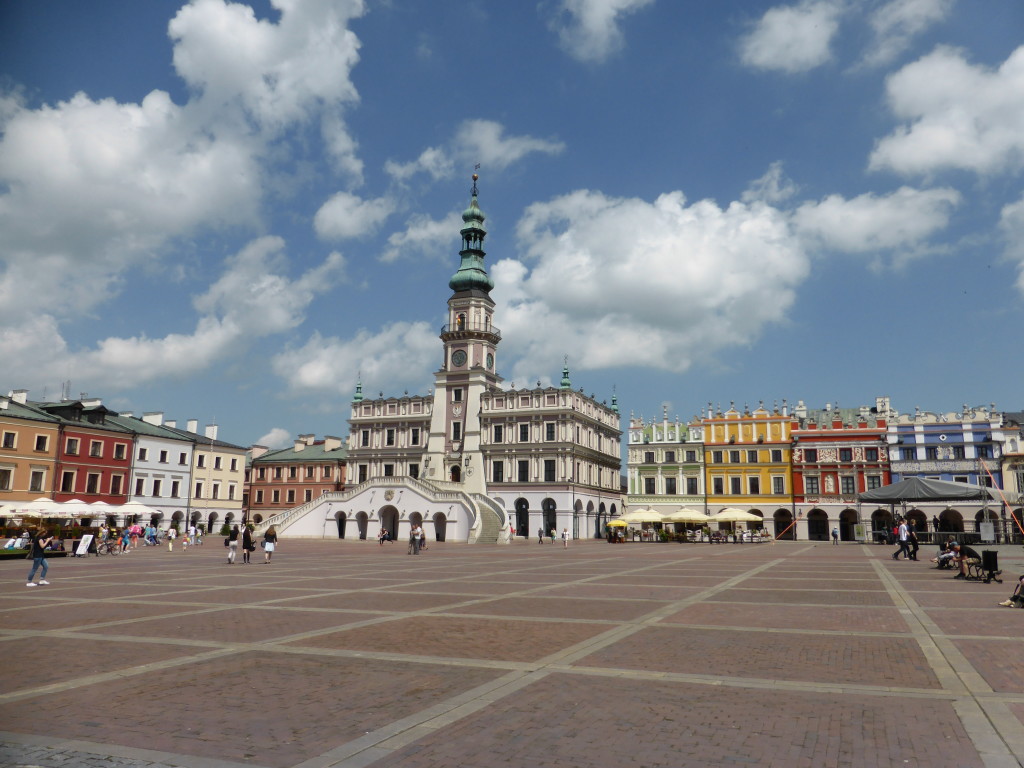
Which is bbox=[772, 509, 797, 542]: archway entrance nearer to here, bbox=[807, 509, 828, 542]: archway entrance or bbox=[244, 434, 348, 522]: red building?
bbox=[807, 509, 828, 542]: archway entrance

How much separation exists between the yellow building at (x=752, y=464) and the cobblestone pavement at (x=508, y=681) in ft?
202

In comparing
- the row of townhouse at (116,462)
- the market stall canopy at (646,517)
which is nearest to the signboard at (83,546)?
the row of townhouse at (116,462)

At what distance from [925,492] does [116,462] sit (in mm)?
66840

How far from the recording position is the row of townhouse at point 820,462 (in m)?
72.6

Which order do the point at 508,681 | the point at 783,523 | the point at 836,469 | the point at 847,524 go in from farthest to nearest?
the point at 783,523 < the point at 836,469 < the point at 847,524 < the point at 508,681

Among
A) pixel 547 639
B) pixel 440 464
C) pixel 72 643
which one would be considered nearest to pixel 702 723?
pixel 547 639

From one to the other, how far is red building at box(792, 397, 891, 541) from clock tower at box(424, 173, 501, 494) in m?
32.6

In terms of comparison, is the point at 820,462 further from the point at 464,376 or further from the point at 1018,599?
the point at 1018,599

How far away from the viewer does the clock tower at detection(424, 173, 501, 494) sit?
258ft

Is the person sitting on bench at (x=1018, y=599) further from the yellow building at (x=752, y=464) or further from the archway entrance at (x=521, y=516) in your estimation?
the yellow building at (x=752, y=464)

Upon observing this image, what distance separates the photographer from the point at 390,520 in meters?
72.6

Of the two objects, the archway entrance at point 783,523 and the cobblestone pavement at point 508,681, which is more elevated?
the archway entrance at point 783,523

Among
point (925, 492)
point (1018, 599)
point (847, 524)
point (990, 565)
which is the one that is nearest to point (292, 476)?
point (847, 524)

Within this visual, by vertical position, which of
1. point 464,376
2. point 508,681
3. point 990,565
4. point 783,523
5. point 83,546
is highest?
point 464,376
